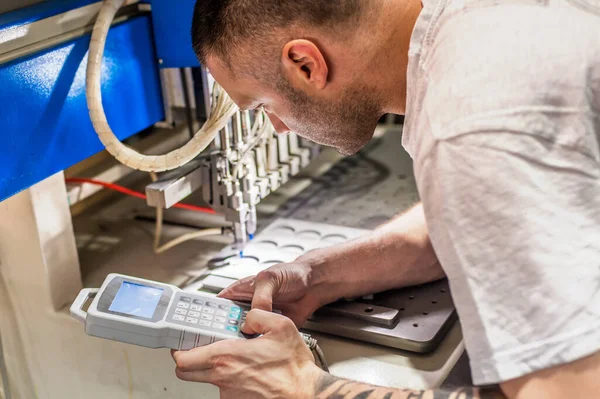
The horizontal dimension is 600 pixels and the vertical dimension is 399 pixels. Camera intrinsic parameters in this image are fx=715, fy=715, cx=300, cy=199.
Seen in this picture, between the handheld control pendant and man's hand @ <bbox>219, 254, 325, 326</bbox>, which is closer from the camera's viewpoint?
the handheld control pendant

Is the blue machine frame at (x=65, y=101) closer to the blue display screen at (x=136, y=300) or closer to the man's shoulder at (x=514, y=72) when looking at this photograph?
the blue display screen at (x=136, y=300)

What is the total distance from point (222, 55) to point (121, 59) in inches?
10.5

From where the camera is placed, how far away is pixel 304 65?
918 millimetres

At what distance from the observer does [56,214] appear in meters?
1.19

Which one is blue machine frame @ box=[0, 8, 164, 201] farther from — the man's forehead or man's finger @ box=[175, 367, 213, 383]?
man's finger @ box=[175, 367, 213, 383]

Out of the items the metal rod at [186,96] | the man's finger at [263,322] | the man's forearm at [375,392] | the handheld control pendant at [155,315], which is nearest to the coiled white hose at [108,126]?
the metal rod at [186,96]

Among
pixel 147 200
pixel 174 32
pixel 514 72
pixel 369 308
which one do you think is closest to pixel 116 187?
pixel 147 200

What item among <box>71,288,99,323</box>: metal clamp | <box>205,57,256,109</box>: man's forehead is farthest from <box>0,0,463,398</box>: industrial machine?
<box>205,57,256,109</box>: man's forehead

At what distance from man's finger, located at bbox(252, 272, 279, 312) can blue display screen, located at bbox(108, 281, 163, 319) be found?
0.45 feet

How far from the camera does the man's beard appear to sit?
3.17 feet

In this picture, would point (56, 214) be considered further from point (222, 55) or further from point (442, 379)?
point (442, 379)

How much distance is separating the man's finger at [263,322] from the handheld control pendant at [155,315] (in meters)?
0.02

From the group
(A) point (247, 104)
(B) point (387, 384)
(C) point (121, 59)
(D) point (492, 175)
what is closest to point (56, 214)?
(C) point (121, 59)

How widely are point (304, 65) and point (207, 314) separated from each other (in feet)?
1.19
